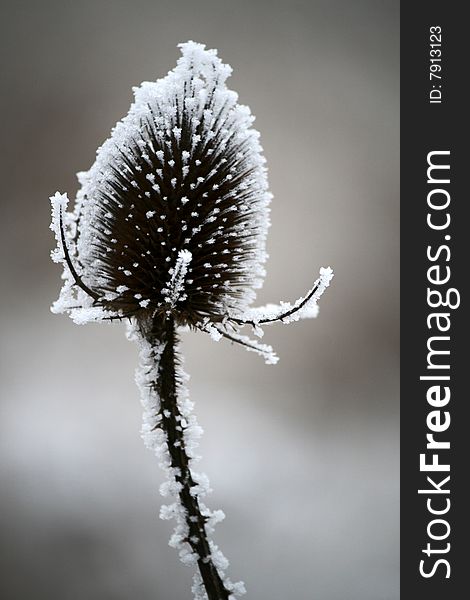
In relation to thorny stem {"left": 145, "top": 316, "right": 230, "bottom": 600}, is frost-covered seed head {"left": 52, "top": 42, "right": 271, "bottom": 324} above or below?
above

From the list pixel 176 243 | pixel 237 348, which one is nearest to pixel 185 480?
pixel 176 243

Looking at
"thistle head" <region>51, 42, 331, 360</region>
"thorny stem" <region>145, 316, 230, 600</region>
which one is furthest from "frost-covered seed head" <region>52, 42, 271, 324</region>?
"thorny stem" <region>145, 316, 230, 600</region>

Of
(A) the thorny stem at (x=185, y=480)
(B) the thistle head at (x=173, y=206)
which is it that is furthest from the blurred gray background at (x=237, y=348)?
(B) the thistle head at (x=173, y=206)

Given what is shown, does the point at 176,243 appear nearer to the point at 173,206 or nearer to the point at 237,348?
the point at 173,206

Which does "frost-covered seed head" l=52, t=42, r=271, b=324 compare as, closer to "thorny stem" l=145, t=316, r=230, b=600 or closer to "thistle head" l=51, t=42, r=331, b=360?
"thistle head" l=51, t=42, r=331, b=360

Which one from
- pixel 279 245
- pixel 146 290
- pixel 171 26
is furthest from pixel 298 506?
pixel 171 26
